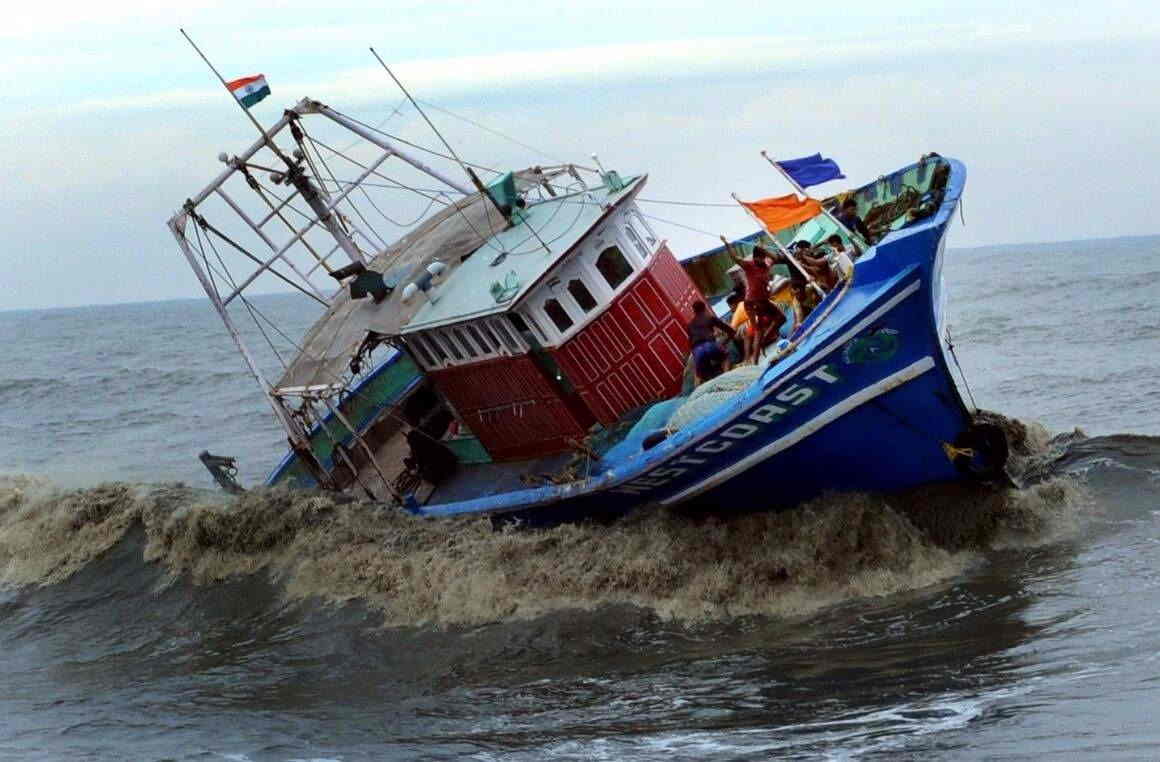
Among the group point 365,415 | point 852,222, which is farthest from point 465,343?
point 852,222

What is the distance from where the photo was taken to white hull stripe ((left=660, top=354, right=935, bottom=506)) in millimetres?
12633

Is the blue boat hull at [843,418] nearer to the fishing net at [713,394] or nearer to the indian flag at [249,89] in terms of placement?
the fishing net at [713,394]

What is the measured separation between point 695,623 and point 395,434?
7664 mm

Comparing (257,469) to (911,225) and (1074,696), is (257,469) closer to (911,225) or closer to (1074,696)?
(911,225)

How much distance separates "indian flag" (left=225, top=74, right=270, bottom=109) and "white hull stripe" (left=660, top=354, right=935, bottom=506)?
739 cm

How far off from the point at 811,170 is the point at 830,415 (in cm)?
321

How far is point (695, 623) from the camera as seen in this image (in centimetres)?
1296

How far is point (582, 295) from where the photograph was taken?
49.6 feet

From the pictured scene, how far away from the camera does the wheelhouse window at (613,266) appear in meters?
15.3

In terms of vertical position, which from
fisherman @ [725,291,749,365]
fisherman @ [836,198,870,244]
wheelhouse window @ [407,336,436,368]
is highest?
wheelhouse window @ [407,336,436,368]

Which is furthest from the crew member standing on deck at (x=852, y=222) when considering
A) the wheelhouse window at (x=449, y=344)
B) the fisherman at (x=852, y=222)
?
the wheelhouse window at (x=449, y=344)

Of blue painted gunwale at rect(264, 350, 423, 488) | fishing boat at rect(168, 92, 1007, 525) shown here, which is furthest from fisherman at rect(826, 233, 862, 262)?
blue painted gunwale at rect(264, 350, 423, 488)

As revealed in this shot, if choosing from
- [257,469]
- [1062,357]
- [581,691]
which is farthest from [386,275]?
[1062,357]

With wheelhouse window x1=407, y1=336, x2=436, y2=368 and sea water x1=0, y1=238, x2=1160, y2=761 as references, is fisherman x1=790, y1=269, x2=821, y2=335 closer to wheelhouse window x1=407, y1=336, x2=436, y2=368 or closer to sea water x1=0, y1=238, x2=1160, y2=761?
sea water x1=0, y1=238, x2=1160, y2=761
